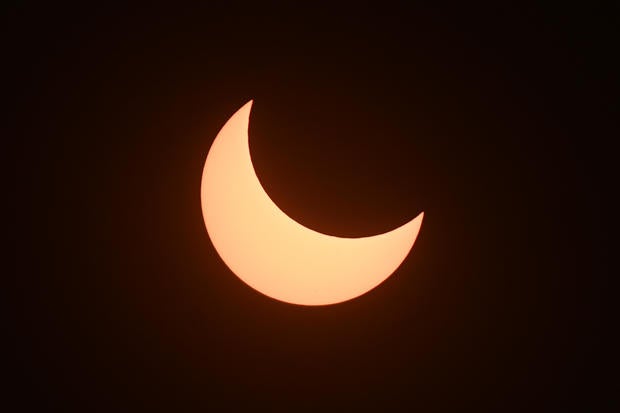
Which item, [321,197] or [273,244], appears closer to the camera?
[273,244]

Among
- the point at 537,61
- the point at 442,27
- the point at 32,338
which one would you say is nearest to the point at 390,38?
the point at 442,27

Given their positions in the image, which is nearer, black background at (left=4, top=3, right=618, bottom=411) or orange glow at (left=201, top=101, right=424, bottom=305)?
orange glow at (left=201, top=101, right=424, bottom=305)

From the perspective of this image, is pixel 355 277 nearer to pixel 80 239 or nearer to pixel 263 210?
pixel 263 210

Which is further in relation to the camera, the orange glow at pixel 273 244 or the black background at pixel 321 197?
the black background at pixel 321 197

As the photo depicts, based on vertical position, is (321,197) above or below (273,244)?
above
